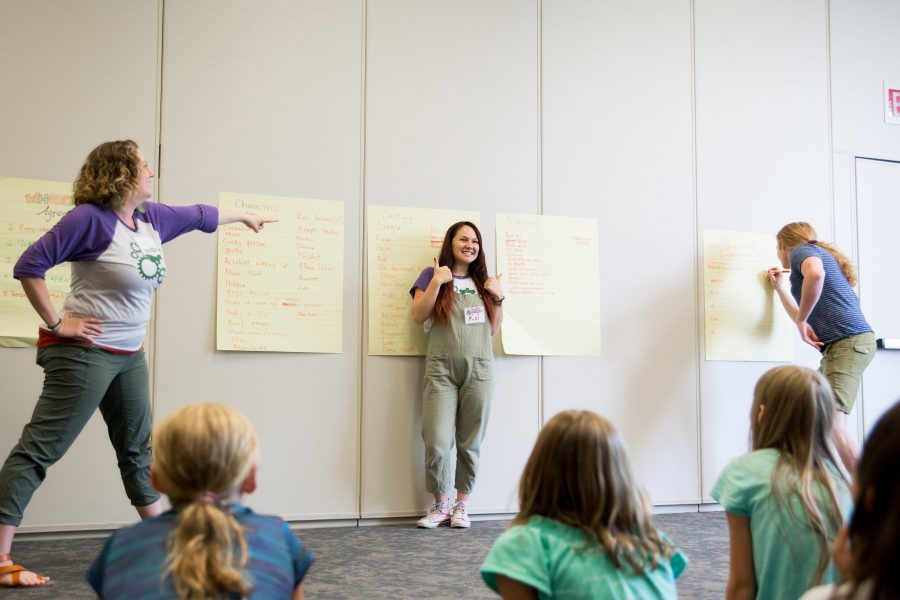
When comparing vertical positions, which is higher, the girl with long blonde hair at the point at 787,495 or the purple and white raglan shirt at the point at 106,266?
the purple and white raglan shirt at the point at 106,266

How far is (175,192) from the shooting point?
3514 millimetres

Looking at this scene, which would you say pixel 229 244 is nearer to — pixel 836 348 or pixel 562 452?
pixel 562 452

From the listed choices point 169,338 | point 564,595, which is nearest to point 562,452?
point 564,595

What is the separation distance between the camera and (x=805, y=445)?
1509mm

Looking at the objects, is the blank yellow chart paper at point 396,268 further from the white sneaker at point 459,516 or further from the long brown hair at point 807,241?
the long brown hair at point 807,241

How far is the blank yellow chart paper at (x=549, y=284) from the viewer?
158 inches

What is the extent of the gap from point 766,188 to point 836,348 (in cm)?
103

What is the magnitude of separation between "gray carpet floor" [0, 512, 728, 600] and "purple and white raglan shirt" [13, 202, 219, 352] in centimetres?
82

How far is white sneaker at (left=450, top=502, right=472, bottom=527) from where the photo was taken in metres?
3.60

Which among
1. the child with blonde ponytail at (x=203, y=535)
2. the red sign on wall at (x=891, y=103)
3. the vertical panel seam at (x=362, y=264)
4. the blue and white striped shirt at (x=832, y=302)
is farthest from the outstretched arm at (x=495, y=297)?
the red sign on wall at (x=891, y=103)

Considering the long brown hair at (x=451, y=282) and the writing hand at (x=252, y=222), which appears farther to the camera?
the long brown hair at (x=451, y=282)

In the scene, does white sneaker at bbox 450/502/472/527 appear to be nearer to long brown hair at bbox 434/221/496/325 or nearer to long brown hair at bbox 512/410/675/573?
long brown hair at bbox 434/221/496/325

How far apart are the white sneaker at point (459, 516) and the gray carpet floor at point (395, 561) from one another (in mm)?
47

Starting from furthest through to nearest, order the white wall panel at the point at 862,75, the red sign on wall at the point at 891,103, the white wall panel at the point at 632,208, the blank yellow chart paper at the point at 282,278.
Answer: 1. the red sign on wall at the point at 891,103
2. the white wall panel at the point at 862,75
3. the white wall panel at the point at 632,208
4. the blank yellow chart paper at the point at 282,278
